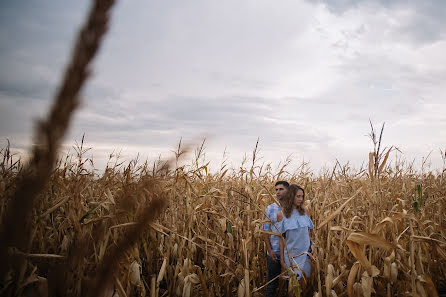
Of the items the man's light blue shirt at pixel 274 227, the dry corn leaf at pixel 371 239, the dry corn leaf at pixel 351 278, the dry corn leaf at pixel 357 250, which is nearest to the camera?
the dry corn leaf at pixel 371 239

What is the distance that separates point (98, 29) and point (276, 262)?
352 centimetres

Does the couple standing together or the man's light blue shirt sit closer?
the couple standing together

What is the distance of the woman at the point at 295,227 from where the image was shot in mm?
3332

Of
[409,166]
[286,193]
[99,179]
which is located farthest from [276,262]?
[409,166]

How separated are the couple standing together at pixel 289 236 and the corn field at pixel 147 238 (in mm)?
180

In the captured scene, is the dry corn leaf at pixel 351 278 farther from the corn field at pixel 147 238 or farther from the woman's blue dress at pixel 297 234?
the woman's blue dress at pixel 297 234

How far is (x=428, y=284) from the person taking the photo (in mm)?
2143

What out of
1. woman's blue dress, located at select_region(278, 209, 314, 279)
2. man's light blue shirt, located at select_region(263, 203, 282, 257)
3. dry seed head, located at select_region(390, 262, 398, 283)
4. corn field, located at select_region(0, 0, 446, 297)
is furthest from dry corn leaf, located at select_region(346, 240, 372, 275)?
man's light blue shirt, located at select_region(263, 203, 282, 257)

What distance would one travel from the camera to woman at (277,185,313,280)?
131 inches

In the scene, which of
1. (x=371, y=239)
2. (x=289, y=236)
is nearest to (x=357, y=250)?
(x=371, y=239)

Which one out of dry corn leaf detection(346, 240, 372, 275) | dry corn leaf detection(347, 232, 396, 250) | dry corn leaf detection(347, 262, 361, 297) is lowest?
dry corn leaf detection(347, 262, 361, 297)

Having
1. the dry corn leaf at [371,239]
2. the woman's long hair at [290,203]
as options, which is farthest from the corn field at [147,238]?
the woman's long hair at [290,203]

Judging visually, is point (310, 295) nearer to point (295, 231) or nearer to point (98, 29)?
point (295, 231)

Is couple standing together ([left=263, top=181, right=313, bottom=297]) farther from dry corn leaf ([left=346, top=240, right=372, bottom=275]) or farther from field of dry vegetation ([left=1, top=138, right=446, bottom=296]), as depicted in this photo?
dry corn leaf ([left=346, top=240, right=372, bottom=275])
